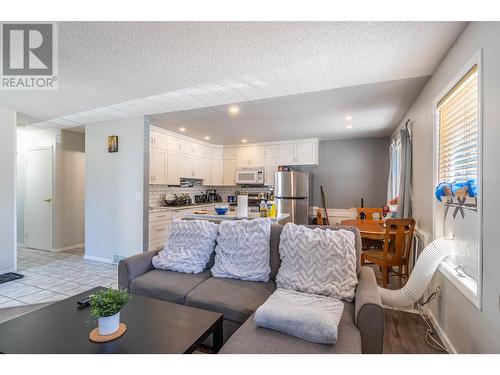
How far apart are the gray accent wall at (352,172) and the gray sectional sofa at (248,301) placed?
384 cm

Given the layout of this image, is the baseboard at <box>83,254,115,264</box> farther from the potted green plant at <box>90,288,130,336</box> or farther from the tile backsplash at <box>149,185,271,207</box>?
the potted green plant at <box>90,288,130,336</box>

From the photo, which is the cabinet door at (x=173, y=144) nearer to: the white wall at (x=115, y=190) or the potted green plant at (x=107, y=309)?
the white wall at (x=115, y=190)

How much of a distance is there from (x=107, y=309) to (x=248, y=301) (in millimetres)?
870

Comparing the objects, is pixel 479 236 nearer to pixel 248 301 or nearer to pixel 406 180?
pixel 248 301

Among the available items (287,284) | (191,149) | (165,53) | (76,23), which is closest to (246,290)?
(287,284)

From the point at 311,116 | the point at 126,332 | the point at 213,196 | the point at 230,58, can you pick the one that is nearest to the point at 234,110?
the point at 311,116

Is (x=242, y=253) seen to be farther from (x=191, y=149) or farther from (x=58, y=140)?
(x=58, y=140)

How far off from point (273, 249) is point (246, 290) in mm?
428

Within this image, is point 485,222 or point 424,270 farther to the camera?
point 424,270

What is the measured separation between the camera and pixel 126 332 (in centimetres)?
125

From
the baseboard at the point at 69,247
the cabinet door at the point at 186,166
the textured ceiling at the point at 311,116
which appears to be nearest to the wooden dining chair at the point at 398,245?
the textured ceiling at the point at 311,116

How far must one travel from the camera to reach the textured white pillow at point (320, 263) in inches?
65.9

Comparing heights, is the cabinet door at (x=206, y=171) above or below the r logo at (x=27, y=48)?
below

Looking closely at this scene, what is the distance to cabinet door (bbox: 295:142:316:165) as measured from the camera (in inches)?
208
